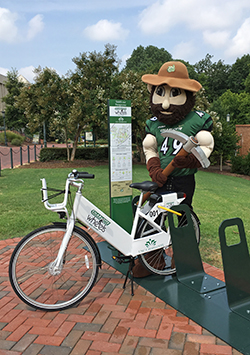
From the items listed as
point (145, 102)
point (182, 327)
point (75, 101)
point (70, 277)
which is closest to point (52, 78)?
point (75, 101)

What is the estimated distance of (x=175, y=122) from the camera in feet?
11.9

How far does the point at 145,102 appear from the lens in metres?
14.9

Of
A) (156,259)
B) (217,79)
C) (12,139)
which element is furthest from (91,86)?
(217,79)

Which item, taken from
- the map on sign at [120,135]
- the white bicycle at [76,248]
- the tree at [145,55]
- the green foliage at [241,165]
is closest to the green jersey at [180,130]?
the white bicycle at [76,248]

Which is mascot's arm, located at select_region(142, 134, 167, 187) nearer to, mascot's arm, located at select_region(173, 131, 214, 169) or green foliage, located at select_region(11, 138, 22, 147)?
mascot's arm, located at select_region(173, 131, 214, 169)

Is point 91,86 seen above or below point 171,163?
above

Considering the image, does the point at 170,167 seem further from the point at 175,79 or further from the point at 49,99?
the point at 49,99

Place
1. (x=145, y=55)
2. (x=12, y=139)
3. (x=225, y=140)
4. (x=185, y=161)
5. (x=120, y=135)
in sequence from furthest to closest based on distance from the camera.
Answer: (x=145, y=55) → (x=12, y=139) → (x=225, y=140) → (x=120, y=135) → (x=185, y=161)

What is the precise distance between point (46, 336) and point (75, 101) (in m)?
14.2

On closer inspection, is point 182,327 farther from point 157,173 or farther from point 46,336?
point 157,173

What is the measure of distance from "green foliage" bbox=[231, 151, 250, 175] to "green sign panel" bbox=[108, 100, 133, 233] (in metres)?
15.1

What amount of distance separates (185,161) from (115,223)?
3.26 feet

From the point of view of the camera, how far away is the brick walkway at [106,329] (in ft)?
7.54

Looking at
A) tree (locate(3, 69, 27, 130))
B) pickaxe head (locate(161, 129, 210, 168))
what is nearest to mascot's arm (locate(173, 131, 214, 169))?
pickaxe head (locate(161, 129, 210, 168))
